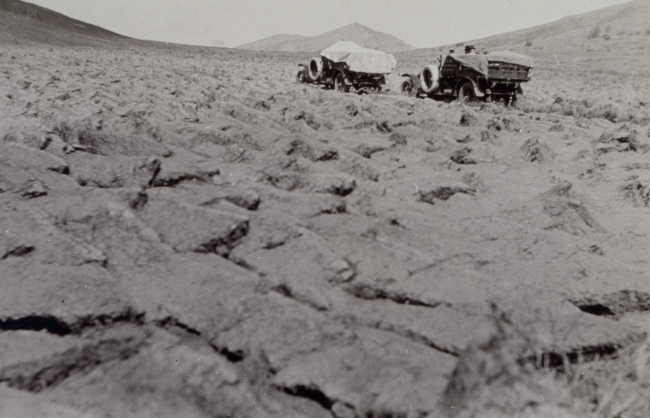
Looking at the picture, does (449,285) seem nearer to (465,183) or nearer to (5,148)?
(465,183)

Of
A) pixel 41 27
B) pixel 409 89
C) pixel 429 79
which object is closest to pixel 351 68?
pixel 409 89

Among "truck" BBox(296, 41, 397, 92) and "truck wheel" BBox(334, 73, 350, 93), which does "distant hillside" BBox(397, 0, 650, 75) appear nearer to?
"truck" BBox(296, 41, 397, 92)

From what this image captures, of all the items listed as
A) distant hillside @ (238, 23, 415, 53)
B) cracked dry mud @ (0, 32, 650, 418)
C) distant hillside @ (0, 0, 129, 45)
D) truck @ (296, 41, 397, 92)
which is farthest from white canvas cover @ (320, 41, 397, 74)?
distant hillside @ (238, 23, 415, 53)

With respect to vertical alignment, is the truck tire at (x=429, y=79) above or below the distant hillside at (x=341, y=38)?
below

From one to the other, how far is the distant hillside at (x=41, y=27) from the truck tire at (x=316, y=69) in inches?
766

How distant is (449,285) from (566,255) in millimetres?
863

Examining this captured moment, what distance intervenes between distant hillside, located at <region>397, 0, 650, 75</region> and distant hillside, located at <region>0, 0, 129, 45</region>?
21.2 m

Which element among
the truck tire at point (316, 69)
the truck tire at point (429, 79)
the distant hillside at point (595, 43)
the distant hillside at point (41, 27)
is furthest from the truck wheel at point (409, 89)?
the distant hillside at point (41, 27)

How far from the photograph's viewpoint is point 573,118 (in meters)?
8.02

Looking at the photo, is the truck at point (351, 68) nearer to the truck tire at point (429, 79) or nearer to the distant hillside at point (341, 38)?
the truck tire at point (429, 79)

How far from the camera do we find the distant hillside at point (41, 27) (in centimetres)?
2944

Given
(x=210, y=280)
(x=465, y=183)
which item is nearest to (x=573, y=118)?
(x=465, y=183)

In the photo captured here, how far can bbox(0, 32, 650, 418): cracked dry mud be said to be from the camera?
1.84 meters

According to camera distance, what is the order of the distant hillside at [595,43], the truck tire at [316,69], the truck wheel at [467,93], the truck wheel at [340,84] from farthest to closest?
1. the distant hillside at [595,43]
2. the truck tire at [316,69]
3. the truck wheel at [340,84]
4. the truck wheel at [467,93]
